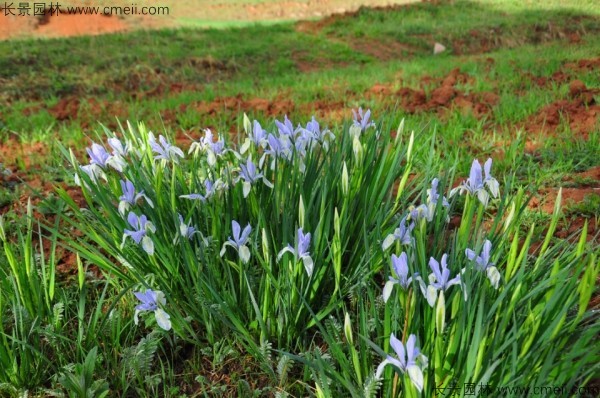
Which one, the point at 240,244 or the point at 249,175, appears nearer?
the point at 240,244

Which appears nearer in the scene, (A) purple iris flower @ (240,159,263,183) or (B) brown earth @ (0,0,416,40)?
(A) purple iris flower @ (240,159,263,183)

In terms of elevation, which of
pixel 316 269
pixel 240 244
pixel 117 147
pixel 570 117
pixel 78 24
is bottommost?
pixel 316 269

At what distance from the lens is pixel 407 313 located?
1.58 m

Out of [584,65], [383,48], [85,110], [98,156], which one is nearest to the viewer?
[98,156]

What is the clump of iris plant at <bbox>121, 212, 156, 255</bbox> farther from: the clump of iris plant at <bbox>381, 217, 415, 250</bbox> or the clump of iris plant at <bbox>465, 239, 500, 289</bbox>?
the clump of iris plant at <bbox>465, 239, 500, 289</bbox>

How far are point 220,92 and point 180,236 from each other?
4.91 m

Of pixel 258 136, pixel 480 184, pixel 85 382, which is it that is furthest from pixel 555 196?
pixel 85 382

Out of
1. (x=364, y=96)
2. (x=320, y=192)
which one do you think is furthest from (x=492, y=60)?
(x=320, y=192)

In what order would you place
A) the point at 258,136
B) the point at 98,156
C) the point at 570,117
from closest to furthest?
1. the point at 98,156
2. the point at 258,136
3. the point at 570,117

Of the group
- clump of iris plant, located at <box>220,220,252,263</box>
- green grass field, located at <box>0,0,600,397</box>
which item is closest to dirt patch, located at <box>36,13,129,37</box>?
green grass field, located at <box>0,0,600,397</box>

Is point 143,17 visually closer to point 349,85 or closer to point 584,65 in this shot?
point 349,85

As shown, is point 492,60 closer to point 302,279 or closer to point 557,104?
point 557,104

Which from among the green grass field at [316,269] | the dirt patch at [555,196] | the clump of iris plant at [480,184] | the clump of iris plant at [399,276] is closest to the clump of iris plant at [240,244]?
the green grass field at [316,269]

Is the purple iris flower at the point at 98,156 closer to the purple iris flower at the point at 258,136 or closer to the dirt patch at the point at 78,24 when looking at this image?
the purple iris flower at the point at 258,136
